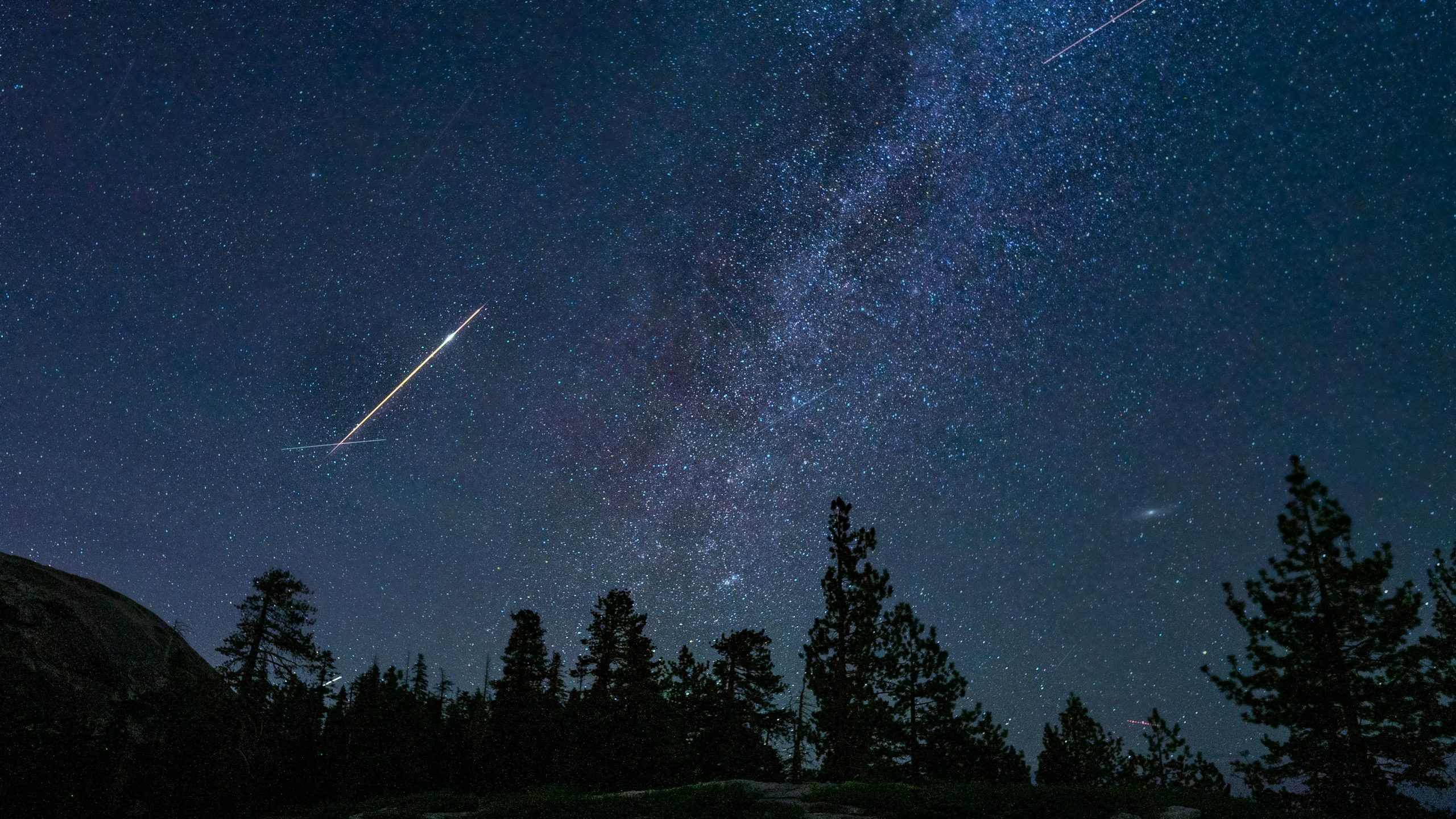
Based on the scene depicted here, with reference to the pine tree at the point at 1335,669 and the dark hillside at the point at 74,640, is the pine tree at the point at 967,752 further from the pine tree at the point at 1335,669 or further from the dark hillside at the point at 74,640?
the dark hillside at the point at 74,640

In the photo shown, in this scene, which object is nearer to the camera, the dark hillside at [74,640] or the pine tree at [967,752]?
the dark hillside at [74,640]

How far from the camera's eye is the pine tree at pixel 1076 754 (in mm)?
53000

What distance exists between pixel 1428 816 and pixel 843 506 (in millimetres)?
23279

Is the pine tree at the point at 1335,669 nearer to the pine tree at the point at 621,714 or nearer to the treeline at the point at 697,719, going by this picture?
the treeline at the point at 697,719

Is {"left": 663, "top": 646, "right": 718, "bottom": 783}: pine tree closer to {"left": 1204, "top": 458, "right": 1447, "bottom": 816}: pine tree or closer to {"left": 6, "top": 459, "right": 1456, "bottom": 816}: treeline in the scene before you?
{"left": 6, "top": 459, "right": 1456, "bottom": 816}: treeline

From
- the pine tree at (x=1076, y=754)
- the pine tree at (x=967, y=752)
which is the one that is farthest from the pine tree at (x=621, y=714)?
the pine tree at (x=1076, y=754)

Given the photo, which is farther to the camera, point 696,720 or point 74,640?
point 696,720

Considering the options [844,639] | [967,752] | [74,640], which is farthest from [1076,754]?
[74,640]

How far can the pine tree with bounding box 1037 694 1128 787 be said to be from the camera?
53.0 meters

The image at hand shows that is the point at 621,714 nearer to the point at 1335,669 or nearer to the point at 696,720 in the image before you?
the point at 696,720

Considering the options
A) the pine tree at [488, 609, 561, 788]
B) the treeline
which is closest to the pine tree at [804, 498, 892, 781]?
the treeline

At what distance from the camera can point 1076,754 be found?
2096 inches

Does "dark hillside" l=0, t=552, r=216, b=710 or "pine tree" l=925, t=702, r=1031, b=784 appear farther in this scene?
"pine tree" l=925, t=702, r=1031, b=784

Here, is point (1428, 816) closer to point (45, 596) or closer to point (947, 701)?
point (947, 701)
